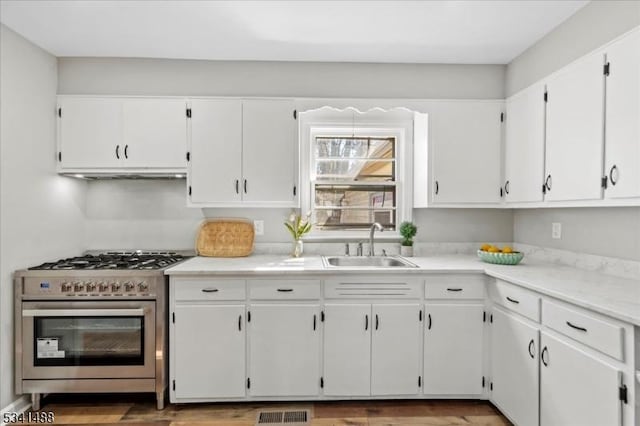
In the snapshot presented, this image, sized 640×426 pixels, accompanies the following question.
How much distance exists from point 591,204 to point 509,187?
82cm

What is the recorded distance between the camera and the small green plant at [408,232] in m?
3.00

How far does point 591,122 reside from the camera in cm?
198

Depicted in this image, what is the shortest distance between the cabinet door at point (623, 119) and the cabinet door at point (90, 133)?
3.14 meters

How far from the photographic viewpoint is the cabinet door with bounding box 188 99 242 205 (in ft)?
9.22

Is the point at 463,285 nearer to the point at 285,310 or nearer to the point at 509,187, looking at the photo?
the point at 509,187

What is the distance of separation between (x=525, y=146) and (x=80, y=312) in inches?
127

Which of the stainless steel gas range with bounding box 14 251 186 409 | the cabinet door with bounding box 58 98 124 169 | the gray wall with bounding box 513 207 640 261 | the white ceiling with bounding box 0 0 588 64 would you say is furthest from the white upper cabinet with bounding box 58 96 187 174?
the gray wall with bounding box 513 207 640 261

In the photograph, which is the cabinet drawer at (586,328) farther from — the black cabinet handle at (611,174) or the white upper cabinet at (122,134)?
the white upper cabinet at (122,134)

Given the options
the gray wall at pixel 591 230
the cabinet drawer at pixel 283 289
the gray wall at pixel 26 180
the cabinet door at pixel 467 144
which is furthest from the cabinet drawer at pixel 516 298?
the gray wall at pixel 26 180

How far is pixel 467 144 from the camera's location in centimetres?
289

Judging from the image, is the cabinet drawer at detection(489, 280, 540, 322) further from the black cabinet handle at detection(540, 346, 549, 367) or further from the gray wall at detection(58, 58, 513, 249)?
the gray wall at detection(58, 58, 513, 249)

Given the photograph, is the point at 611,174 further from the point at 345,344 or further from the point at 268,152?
the point at 268,152

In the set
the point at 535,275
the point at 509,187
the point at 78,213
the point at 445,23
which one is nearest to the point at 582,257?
the point at 535,275

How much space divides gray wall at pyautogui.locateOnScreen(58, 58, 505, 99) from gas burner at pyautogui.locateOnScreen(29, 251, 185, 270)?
1306 mm
